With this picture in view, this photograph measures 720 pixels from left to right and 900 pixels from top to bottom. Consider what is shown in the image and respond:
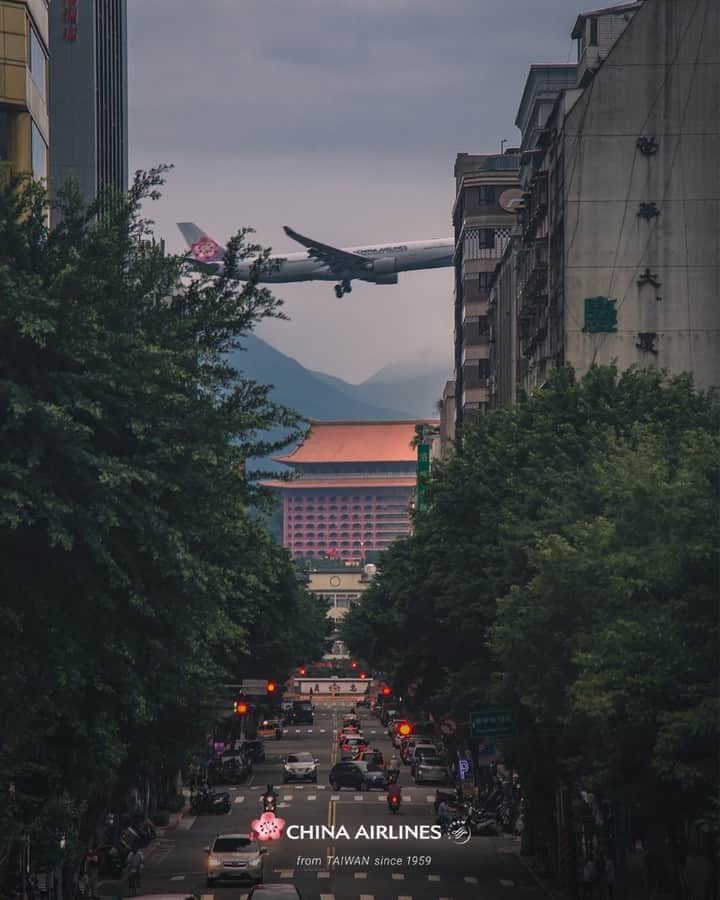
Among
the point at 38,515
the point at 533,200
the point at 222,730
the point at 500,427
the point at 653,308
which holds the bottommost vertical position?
the point at 222,730

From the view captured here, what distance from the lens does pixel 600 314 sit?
81.8 m

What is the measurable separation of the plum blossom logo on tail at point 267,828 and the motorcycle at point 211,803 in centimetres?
1287

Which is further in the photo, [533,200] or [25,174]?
[533,200]

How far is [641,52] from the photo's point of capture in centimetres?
8088

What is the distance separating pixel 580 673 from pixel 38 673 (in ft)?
46.7

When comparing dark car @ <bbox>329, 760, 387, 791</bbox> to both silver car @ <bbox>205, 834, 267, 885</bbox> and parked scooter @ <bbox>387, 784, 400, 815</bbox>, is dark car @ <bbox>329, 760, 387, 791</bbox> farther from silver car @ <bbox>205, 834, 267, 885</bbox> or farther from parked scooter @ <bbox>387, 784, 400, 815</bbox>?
silver car @ <bbox>205, 834, 267, 885</bbox>

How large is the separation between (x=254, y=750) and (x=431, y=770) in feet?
58.3

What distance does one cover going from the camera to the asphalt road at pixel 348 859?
5316cm

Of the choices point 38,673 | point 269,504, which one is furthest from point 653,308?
point 38,673

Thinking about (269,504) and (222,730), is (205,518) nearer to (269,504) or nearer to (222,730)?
(269,504)

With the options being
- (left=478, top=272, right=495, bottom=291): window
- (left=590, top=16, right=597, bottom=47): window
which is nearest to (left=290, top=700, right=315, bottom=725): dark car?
(left=478, top=272, right=495, bottom=291): window

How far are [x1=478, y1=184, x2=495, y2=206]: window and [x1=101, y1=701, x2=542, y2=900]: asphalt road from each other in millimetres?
60461

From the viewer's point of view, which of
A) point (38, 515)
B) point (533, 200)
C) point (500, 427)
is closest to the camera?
point (38, 515)

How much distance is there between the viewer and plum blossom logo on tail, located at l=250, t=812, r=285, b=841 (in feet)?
217
